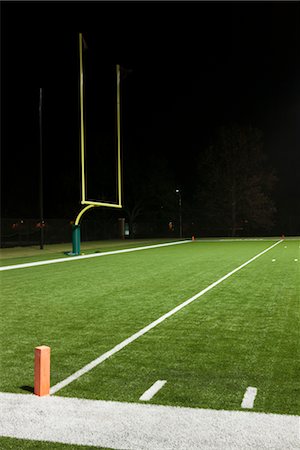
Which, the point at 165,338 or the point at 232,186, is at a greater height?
the point at 232,186

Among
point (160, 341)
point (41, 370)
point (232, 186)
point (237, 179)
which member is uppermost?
point (237, 179)

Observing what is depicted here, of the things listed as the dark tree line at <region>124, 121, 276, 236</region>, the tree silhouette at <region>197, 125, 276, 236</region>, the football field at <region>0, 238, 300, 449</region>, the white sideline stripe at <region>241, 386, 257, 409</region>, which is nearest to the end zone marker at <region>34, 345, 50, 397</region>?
the football field at <region>0, 238, 300, 449</region>

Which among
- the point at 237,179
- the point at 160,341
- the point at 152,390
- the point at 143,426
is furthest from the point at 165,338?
the point at 237,179

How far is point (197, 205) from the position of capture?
73062 millimetres

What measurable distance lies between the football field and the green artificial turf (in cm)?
1

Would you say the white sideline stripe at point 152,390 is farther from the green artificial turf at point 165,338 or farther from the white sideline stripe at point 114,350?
the white sideline stripe at point 114,350

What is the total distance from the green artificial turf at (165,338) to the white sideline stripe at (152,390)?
49mm

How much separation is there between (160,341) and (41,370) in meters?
2.60

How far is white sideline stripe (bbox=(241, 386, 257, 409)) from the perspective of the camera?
4391mm

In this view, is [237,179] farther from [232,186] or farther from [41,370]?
[41,370]

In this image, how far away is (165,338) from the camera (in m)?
7.09

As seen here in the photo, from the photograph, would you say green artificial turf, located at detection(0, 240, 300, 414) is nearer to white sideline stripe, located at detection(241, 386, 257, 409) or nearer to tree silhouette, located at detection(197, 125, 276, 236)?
white sideline stripe, located at detection(241, 386, 257, 409)

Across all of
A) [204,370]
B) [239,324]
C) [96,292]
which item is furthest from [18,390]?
[96,292]

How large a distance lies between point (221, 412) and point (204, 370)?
1.28 metres
